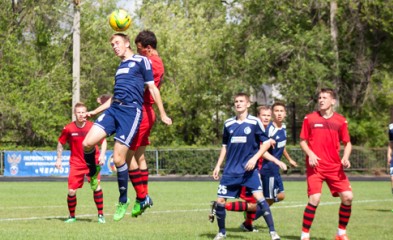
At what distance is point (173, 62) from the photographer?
52094 millimetres

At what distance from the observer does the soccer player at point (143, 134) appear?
1184 centimetres

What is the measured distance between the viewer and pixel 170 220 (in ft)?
50.1

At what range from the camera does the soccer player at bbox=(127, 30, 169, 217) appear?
11.8 metres

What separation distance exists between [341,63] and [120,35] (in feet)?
117

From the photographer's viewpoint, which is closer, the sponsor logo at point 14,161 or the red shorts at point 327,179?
the red shorts at point 327,179

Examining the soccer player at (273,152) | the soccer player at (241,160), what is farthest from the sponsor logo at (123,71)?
the soccer player at (273,152)

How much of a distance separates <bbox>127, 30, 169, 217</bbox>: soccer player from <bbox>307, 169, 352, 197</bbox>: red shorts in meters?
2.23

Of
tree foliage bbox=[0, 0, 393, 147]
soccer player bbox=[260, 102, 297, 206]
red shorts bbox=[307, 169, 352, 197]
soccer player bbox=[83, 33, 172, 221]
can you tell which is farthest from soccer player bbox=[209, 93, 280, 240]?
tree foliage bbox=[0, 0, 393, 147]

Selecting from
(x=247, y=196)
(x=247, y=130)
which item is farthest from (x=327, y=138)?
(x=247, y=196)

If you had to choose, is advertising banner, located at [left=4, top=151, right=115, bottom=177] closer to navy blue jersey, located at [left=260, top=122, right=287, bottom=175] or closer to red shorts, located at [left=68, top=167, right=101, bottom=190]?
red shorts, located at [left=68, top=167, right=101, bottom=190]

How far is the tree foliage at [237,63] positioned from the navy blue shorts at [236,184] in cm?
3334

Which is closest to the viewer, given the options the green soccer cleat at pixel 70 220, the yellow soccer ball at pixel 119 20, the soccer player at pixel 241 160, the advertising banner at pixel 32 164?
the yellow soccer ball at pixel 119 20

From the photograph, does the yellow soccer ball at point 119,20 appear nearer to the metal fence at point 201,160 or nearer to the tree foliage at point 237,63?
the metal fence at point 201,160

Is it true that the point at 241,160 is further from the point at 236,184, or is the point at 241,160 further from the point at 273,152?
the point at 273,152
